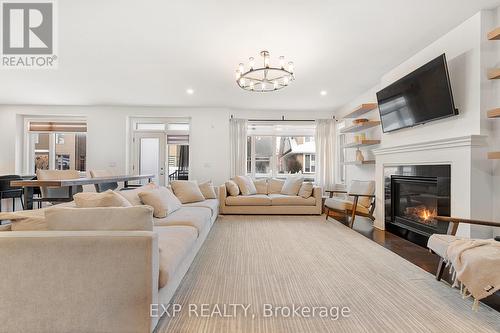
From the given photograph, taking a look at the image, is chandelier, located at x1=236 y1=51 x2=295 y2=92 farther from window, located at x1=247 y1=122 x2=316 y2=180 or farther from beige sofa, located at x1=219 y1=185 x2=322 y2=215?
window, located at x1=247 y1=122 x2=316 y2=180

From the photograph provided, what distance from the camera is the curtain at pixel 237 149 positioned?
6875mm

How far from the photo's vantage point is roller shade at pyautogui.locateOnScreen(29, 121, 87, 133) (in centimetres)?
701

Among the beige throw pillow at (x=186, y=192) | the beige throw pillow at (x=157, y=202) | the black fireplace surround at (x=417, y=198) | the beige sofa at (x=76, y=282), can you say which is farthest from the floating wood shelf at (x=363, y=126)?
the beige sofa at (x=76, y=282)

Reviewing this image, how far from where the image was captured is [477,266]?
1.74m

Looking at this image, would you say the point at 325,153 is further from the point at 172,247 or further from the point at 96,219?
the point at 96,219

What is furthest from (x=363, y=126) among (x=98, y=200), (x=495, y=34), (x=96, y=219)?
(x=96, y=219)

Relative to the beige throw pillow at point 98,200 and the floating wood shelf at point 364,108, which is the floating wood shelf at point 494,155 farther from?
the beige throw pillow at point 98,200

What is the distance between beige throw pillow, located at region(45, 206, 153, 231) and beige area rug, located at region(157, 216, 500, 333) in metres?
0.67

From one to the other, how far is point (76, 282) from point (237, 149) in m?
5.63

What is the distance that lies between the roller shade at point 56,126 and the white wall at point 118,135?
310 mm

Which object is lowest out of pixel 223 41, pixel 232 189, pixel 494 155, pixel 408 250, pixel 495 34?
pixel 408 250

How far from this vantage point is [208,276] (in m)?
2.32

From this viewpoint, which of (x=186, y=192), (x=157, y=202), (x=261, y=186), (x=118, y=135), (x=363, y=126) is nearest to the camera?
(x=157, y=202)

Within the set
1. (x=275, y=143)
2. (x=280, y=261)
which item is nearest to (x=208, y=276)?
(x=280, y=261)
